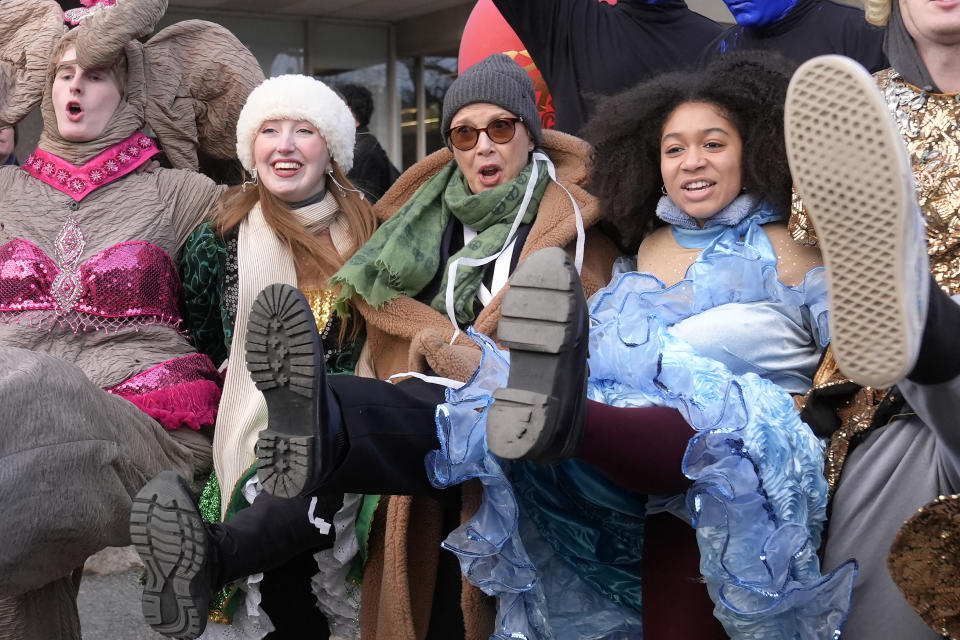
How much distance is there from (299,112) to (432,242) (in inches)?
24.6

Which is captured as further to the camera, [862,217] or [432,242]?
[432,242]

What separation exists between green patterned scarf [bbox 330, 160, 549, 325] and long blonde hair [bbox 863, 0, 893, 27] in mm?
1020

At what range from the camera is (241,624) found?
3363mm

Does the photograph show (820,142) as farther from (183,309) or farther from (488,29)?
(488,29)

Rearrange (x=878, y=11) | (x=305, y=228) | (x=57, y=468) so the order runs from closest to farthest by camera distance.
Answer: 1. (x=878, y=11)
2. (x=57, y=468)
3. (x=305, y=228)

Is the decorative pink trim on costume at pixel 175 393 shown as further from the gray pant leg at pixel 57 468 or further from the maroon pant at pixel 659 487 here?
the maroon pant at pixel 659 487

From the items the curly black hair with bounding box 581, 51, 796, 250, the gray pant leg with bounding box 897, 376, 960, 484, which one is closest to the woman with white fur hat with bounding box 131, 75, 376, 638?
the curly black hair with bounding box 581, 51, 796, 250

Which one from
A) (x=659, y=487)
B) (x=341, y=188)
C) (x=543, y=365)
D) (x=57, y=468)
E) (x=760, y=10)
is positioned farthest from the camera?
(x=341, y=188)

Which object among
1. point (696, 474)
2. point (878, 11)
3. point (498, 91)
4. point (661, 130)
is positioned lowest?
point (696, 474)

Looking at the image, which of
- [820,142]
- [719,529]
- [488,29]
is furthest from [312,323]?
[488,29]

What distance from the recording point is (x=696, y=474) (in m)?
2.46

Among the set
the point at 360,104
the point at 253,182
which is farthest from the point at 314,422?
the point at 360,104

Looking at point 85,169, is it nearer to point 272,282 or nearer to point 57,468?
point 272,282

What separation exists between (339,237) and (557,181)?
2.30 feet
